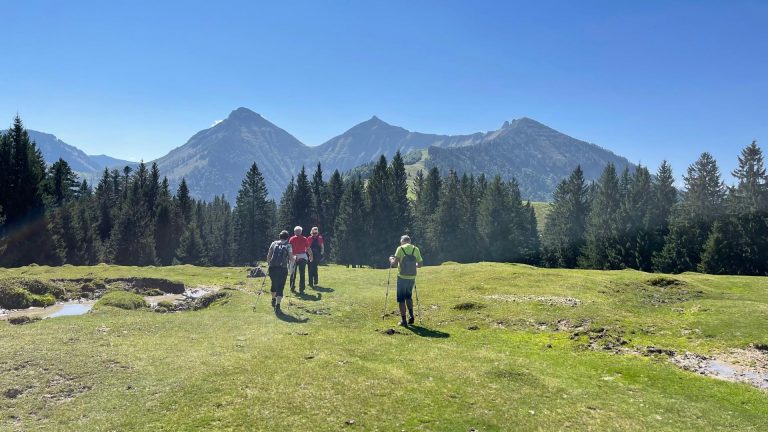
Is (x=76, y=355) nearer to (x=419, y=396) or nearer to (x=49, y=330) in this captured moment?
(x=49, y=330)

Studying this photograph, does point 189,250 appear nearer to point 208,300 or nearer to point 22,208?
point 22,208

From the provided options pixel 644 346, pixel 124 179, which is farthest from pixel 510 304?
pixel 124 179

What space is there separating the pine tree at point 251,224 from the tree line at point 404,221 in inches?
10.4

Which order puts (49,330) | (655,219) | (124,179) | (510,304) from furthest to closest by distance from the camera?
(124,179), (655,219), (510,304), (49,330)

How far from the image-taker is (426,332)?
19250 millimetres

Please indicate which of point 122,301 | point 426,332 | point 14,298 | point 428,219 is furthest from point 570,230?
point 14,298

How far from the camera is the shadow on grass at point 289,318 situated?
20.3 meters

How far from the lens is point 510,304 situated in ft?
81.8

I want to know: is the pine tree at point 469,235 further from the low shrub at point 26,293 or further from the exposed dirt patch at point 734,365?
the exposed dirt patch at point 734,365

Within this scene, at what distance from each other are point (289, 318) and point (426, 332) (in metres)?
6.57

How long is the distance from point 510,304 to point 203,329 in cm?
1624

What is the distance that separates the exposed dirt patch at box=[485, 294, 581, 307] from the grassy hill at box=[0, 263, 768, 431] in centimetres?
29

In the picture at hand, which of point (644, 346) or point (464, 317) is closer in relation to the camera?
point (644, 346)

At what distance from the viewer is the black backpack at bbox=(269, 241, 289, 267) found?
22.2m
